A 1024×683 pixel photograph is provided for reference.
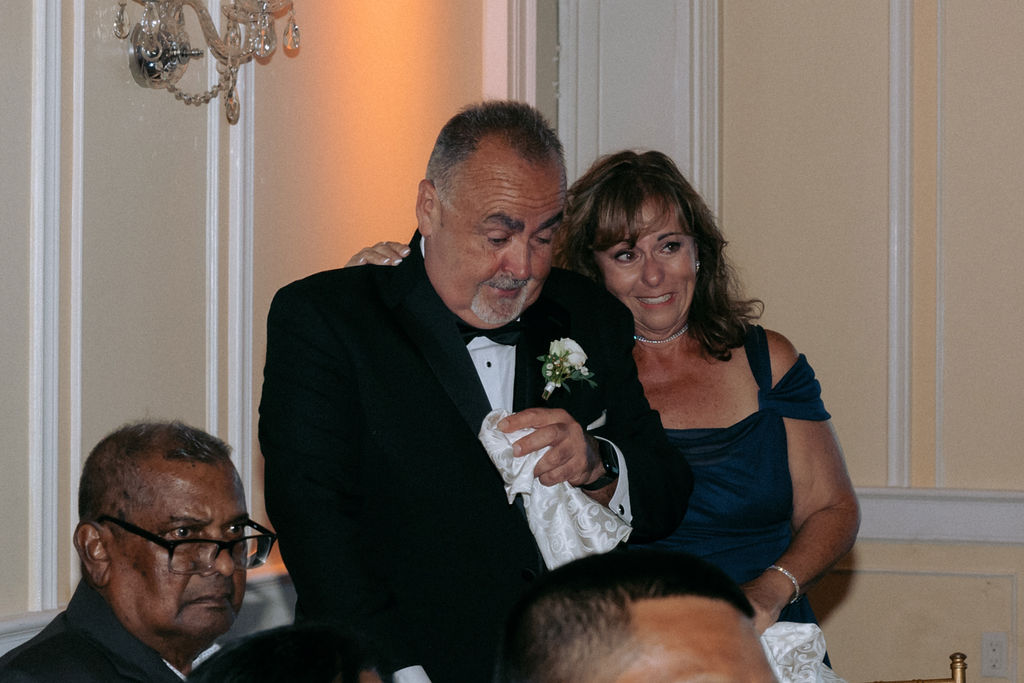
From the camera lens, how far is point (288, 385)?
207 cm

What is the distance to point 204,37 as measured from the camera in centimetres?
277

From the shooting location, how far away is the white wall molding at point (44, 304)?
229 centimetres

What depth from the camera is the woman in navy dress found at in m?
2.73

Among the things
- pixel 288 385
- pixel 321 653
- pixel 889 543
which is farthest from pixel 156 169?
pixel 889 543

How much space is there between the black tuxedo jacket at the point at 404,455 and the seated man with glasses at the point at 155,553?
0.23 m

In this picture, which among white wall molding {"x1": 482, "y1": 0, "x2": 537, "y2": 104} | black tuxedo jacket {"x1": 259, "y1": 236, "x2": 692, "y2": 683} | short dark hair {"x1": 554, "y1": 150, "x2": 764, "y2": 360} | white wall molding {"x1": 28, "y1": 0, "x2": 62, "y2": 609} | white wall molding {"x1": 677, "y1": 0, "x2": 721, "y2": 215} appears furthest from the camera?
white wall molding {"x1": 677, "y1": 0, "x2": 721, "y2": 215}

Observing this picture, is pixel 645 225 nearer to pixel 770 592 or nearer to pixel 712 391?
pixel 712 391

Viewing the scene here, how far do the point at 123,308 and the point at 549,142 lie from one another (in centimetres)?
97

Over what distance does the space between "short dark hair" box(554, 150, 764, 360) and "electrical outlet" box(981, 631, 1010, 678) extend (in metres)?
2.38

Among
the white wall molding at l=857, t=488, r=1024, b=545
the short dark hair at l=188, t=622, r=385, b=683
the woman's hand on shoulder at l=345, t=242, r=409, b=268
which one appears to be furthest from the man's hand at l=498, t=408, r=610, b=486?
the white wall molding at l=857, t=488, r=1024, b=545

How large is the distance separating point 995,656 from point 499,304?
3289mm

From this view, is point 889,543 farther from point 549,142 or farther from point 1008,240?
point 549,142

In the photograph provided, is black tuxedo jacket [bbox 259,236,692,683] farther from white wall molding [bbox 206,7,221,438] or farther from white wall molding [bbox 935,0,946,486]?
white wall molding [bbox 935,0,946,486]

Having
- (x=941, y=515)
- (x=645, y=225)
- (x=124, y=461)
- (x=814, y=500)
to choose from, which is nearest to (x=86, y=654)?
(x=124, y=461)
